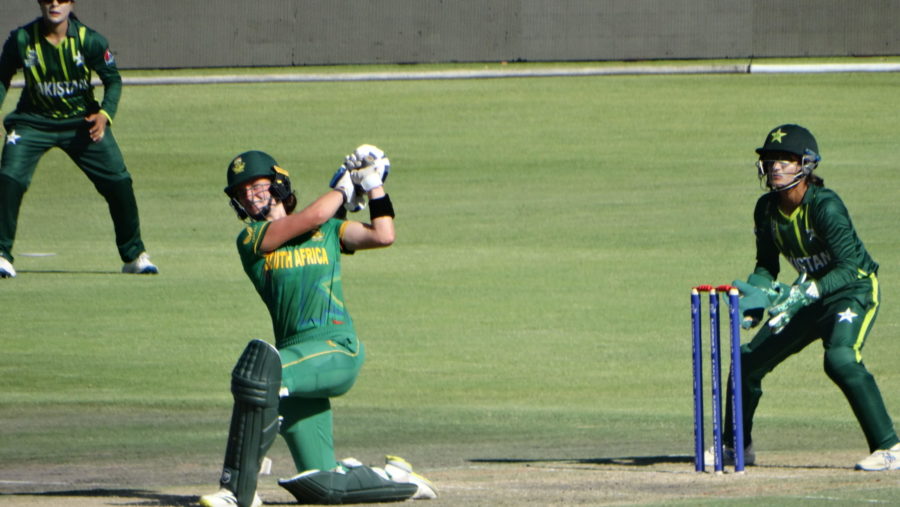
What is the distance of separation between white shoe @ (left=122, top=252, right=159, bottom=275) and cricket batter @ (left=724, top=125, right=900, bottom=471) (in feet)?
24.8

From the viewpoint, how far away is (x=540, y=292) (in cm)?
1370

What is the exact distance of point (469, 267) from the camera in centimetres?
A: 1493

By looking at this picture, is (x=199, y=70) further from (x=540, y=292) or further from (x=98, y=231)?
(x=540, y=292)

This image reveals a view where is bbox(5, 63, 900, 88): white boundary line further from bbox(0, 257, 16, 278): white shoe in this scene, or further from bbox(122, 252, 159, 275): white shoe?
bbox(0, 257, 16, 278): white shoe

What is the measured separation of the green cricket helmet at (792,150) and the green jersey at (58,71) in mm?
6607

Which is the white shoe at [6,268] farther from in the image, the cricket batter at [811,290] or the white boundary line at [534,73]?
the white boundary line at [534,73]

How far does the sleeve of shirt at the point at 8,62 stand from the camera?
42.5 ft

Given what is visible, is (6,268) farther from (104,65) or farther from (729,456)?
(729,456)

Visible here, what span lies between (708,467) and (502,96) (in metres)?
18.7

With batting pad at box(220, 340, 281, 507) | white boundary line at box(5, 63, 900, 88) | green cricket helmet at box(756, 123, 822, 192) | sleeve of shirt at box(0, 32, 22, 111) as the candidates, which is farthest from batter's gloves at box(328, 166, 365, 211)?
white boundary line at box(5, 63, 900, 88)

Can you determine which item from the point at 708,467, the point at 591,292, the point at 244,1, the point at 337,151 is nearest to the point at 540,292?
the point at 591,292

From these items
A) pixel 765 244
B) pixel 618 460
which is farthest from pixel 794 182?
pixel 618 460

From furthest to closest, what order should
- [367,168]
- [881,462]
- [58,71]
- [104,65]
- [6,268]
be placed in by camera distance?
[6,268] < [104,65] < [58,71] < [881,462] < [367,168]

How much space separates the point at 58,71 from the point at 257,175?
6653 mm
